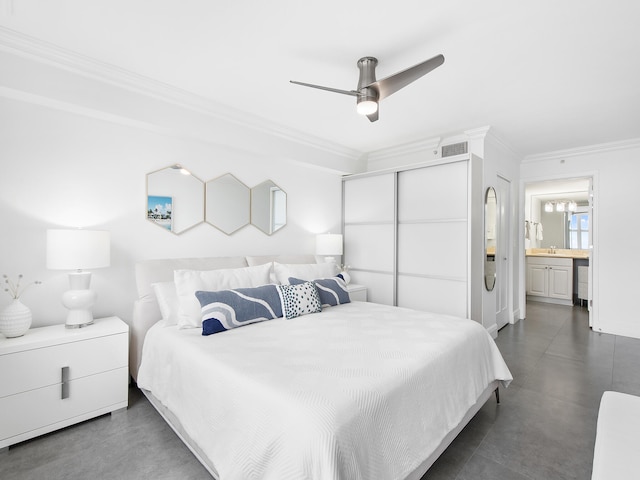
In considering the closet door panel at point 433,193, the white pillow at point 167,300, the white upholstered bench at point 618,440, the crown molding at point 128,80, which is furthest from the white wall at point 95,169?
the white upholstered bench at point 618,440

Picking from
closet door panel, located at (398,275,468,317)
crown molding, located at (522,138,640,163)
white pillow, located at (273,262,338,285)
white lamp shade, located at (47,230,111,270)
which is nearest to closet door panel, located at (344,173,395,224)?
closet door panel, located at (398,275,468,317)

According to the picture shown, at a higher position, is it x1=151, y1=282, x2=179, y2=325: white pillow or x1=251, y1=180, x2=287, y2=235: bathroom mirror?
x1=251, y1=180, x2=287, y2=235: bathroom mirror

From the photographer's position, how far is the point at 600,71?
2426 mm

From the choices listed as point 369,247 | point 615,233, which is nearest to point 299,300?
point 369,247

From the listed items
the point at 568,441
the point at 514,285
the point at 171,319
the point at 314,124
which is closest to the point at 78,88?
the point at 171,319

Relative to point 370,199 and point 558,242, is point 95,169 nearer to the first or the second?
point 370,199

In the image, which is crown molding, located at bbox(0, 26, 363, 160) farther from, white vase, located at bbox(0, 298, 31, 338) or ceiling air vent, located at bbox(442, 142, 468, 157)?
ceiling air vent, located at bbox(442, 142, 468, 157)

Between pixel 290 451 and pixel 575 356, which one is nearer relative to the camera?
pixel 290 451

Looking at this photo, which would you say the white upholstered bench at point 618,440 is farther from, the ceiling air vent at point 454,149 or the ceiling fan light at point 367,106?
the ceiling air vent at point 454,149

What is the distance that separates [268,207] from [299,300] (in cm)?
154

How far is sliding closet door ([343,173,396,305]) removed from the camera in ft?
13.8

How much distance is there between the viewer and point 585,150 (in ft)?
14.4

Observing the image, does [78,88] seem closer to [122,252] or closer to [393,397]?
[122,252]

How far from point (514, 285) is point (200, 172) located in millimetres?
4667
